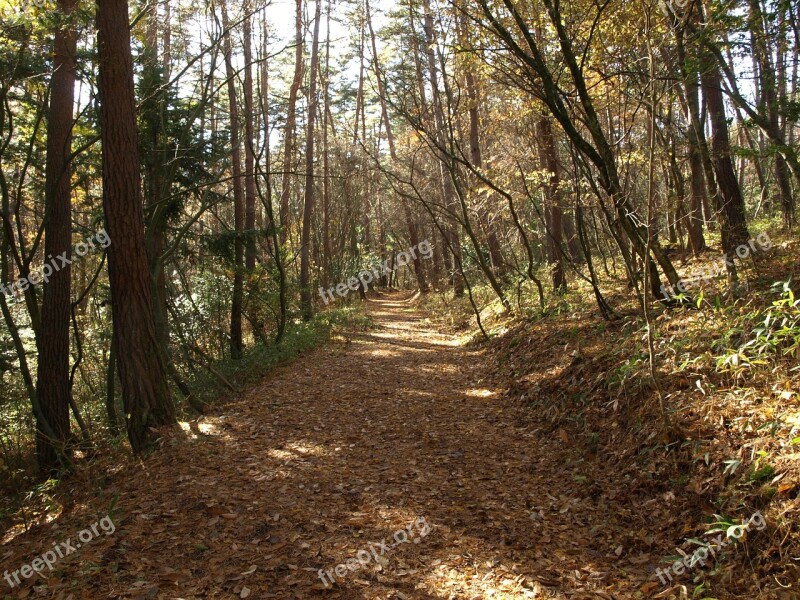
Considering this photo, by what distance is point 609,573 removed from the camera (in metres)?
3.50

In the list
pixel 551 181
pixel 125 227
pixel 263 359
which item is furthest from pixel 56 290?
pixel 551 181

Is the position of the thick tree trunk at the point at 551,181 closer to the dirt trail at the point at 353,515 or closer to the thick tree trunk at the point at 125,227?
the dirt trail at the point at 353,515

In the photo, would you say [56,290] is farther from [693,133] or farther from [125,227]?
[693,133]

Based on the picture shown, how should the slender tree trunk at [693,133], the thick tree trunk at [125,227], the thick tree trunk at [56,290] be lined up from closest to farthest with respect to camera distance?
the thick tree trunk at [125,227]
the slender tree trunk at [693,133]
the thick tree trunk at [56,290]

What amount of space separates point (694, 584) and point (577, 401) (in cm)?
307

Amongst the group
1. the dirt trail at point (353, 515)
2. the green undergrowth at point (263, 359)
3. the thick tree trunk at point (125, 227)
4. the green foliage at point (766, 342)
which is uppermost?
the thick tree trunk at point (125, 227)

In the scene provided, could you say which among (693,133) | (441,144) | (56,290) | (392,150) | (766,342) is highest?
(392,150)

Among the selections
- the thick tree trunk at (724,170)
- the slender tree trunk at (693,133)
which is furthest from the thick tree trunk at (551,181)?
the thick tree trunk at (724,170)

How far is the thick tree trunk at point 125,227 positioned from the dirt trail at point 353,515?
763 millimetres

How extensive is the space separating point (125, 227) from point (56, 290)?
286 cm

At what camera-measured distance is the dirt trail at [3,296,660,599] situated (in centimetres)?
353

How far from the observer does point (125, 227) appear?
6031 millimetres

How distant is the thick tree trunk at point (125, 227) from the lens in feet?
19.8

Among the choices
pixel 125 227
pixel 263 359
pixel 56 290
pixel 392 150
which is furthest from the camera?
pixel 392 150
